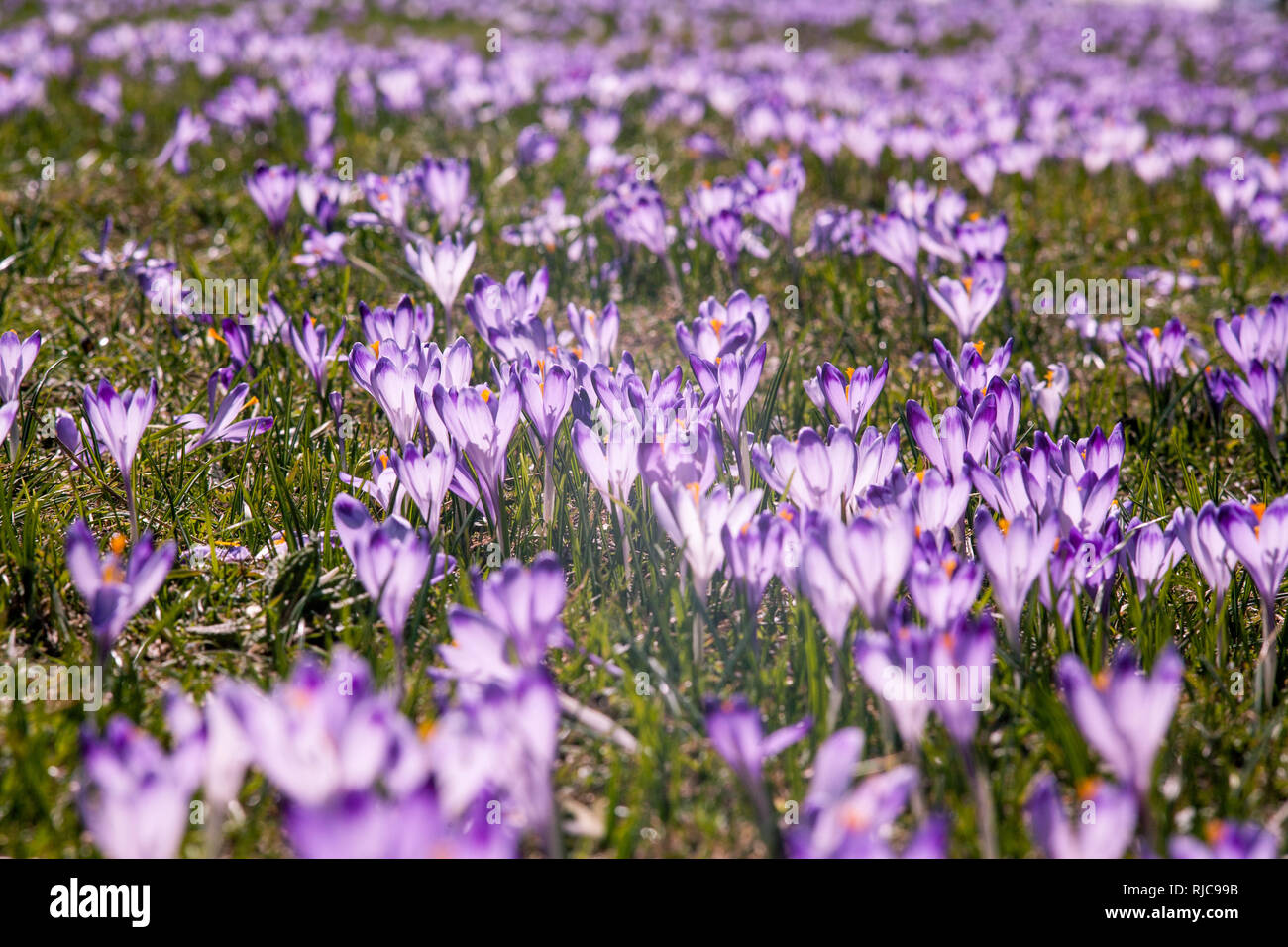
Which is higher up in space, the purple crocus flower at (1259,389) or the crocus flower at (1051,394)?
the crocus flower at (1051,394)

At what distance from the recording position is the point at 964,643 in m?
1.64

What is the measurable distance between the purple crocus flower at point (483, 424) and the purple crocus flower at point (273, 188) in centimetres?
231

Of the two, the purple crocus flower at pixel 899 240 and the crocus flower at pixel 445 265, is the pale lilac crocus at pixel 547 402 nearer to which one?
the crocus flower at pixel 445 265

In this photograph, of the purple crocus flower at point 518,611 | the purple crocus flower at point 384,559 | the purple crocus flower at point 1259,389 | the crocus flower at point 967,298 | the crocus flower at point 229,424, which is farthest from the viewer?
the crocus flower at point 967,298

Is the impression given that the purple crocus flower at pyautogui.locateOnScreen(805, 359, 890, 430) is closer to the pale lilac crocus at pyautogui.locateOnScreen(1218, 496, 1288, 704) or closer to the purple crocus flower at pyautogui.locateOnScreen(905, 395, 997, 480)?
the purple crocus flower at pyautogui.locateOnScreen(905, 395, 997, 480)

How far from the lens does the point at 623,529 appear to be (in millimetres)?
2477

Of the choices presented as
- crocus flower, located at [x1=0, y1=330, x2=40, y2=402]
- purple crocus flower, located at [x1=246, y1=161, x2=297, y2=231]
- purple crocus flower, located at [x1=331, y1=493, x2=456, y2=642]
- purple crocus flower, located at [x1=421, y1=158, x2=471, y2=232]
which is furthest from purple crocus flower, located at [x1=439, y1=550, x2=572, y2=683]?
purple crocus flower, located at [x1=246, y1=161, x2=297, y2=231]

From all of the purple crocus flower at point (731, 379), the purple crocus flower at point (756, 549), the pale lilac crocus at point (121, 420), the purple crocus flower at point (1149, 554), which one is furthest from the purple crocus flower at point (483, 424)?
the purple crocus flower at point (1149, 554)

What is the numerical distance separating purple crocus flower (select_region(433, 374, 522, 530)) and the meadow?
0.01m

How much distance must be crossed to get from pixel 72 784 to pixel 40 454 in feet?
4.87

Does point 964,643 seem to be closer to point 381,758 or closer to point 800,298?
point 381,758

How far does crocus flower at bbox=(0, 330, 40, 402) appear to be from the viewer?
256 centimetres

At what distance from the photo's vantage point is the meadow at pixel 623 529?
158 centimetres
